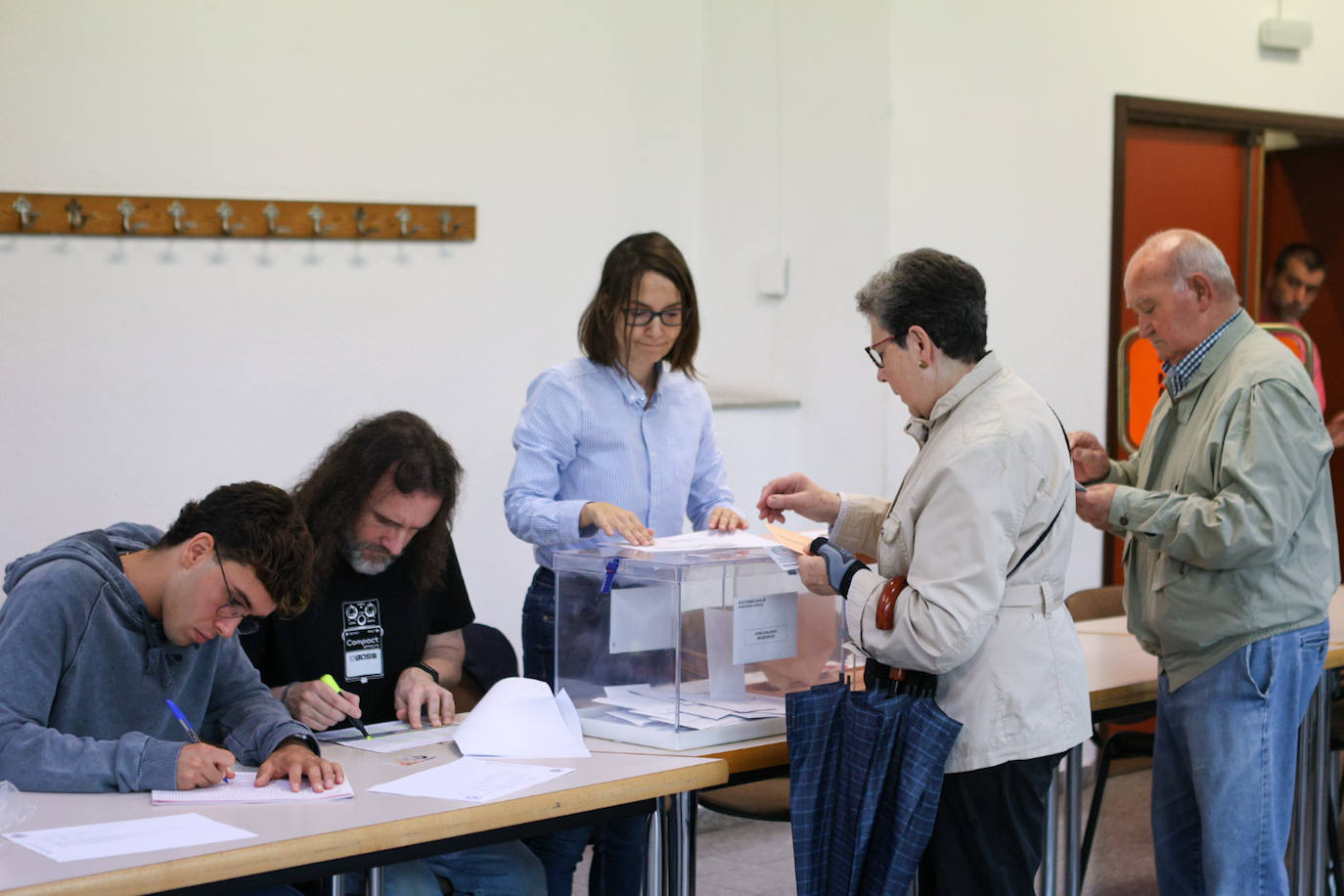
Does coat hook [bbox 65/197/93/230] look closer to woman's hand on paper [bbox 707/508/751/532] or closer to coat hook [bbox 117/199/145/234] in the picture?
coat hook [bbox 117/199/145/234]

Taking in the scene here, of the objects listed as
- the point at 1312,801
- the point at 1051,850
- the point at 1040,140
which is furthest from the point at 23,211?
the point at 1312,801

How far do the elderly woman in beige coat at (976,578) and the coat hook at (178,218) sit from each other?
2.41 m

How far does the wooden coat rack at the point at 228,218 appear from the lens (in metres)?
3.68

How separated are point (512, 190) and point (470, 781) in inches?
103

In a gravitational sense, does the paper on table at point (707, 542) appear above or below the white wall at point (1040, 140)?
below

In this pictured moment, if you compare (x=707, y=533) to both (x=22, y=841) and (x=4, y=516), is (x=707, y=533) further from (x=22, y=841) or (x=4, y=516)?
(x=4, y=516)

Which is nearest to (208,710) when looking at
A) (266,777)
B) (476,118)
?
(266,777)

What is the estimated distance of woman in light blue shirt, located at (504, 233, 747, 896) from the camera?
2.94m

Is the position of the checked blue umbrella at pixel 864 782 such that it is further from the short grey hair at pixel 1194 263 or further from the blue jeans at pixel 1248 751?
the short grey hair at pixel 1194 263

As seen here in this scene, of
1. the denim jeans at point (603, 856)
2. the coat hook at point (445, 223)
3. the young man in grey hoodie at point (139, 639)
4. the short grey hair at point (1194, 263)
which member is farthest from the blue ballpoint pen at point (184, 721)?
the coat hook at point (445, 223)

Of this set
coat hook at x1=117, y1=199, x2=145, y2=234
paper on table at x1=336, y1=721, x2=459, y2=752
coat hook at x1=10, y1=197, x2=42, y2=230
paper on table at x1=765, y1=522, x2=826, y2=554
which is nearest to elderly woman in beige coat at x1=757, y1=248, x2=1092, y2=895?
paper on table at x1=765, y1=522, x2=826, y2=554

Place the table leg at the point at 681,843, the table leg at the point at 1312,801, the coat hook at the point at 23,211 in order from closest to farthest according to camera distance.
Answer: the table leg at the point at 681,843 < the table leg at the point at 1312,801 < the coat hook at the point at 23,211

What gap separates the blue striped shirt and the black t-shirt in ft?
0.95

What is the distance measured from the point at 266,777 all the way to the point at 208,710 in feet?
1.14
